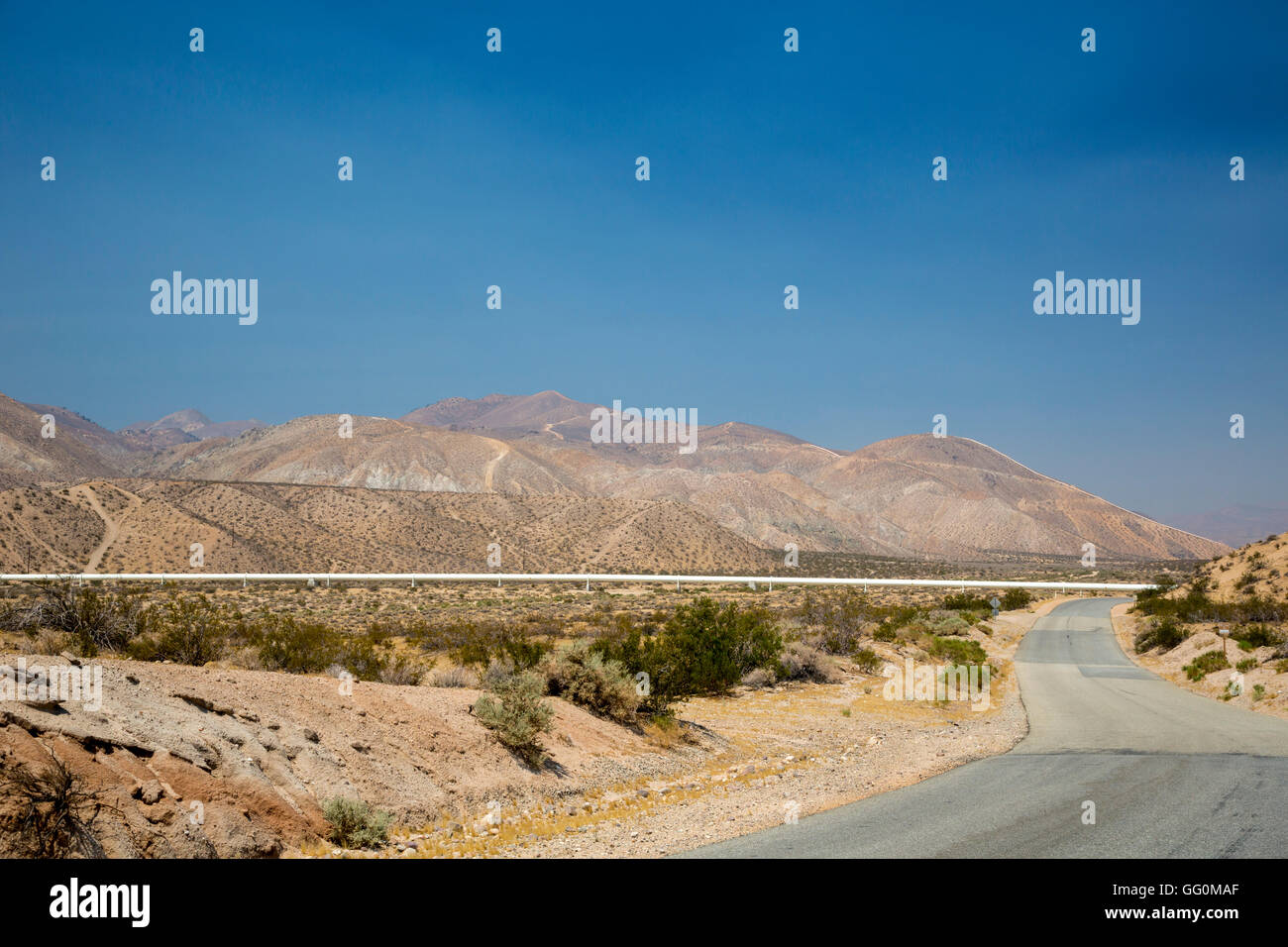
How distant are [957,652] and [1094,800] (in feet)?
64.5

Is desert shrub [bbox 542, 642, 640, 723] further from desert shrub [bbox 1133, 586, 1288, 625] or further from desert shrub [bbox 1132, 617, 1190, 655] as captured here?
desert shrub [bbox 1133, 586, 1288, 625]

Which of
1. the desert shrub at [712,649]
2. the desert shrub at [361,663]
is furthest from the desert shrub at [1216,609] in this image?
the desert shrub at [361,663]

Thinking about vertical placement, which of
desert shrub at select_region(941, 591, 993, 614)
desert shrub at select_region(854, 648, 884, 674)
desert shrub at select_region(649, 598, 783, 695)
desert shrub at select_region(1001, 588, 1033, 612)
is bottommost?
desert shrub at select_region(1001, 588, 1033, 612)

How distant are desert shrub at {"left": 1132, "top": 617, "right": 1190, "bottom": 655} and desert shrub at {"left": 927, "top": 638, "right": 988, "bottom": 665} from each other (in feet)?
27.0

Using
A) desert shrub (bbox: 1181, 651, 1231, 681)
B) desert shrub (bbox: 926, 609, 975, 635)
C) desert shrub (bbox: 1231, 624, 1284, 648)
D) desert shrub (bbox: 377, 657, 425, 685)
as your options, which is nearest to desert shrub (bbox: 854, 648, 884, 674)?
desert shrub (bbox: 1181, 651, 1231, 681)

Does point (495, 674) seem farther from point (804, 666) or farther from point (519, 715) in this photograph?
point (804, 666)

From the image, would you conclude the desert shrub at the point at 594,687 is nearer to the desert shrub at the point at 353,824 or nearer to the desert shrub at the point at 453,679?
the desert shrub at the point at 453,679

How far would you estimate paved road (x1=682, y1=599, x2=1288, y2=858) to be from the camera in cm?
774

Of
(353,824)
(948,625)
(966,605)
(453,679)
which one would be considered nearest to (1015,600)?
(966,605)

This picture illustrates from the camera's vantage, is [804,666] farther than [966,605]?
No

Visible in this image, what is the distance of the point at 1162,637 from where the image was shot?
3178 centimetres
